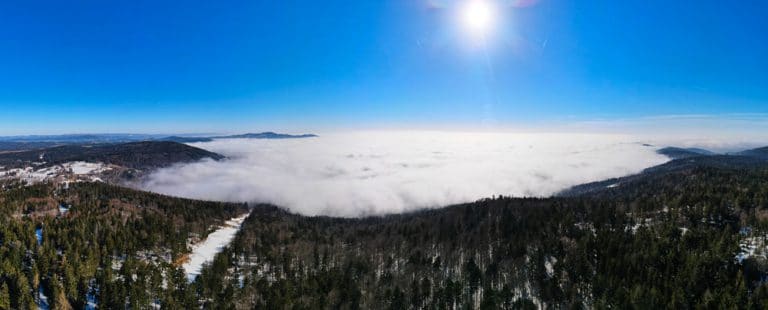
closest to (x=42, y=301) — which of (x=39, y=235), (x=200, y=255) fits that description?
(x=39, y=235)

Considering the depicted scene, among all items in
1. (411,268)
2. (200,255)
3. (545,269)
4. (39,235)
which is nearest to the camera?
(39,235)

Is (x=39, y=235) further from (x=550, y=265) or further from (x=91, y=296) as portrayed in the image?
(x=550, y=265)

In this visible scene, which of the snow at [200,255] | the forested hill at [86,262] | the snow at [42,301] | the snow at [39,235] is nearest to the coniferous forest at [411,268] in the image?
the forested hill at [86,262]

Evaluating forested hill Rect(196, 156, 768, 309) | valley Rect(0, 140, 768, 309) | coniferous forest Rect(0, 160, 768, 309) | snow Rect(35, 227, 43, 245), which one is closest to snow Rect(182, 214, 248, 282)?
valley Rect(0, 140, 768, 309)

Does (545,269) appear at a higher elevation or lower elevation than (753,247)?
lower

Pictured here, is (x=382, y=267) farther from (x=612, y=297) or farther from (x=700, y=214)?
(x=700, y=214)

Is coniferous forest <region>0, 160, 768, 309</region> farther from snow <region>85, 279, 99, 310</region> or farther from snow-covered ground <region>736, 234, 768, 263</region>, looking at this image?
snow-covered ground <region>736, 234, 768, 263</region>

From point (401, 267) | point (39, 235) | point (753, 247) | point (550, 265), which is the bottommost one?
point (401, 267)

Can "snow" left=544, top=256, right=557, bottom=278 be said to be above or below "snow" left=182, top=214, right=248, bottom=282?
above

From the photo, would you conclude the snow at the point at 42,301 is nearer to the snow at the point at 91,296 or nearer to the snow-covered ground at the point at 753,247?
the snow at the point at 91,296

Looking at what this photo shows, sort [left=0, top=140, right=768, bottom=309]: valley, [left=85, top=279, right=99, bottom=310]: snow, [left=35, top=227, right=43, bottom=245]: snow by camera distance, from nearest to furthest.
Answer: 1. [left=85, top=279, right=99, bottom=310]: snow
2. [left=0, top=140, right=768, bottom=309]: valley
3. [left=35, top=227, right=43, bottom=245]: snow

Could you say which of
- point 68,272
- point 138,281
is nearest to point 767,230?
point 138,281
